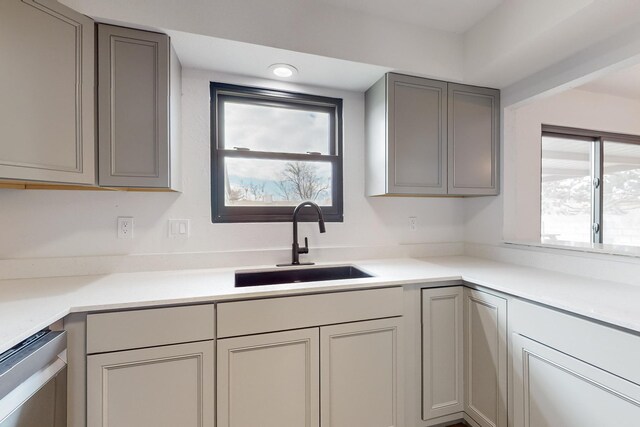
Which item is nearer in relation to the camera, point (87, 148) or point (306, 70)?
point (87, 148)

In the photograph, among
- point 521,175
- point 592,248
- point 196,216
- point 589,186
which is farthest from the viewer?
point 589,186

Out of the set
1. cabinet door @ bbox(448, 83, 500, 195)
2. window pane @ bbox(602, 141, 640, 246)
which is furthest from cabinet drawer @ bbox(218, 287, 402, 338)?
window pane @ bbox(602, 141, 640, 246)

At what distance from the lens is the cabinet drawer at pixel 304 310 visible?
1.20 metres

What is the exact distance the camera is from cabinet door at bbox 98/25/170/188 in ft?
4.33

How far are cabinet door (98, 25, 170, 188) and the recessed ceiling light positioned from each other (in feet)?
1.83

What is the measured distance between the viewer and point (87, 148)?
1271 millimetres

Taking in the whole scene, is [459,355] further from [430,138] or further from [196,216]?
[196,216]

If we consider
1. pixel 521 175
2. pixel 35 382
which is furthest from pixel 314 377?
pixel 521 175

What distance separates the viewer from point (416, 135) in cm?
183

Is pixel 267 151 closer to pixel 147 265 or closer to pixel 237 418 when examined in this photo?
pixel 147 265

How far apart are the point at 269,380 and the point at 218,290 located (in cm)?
45

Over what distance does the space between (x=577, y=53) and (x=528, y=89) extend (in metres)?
0.30

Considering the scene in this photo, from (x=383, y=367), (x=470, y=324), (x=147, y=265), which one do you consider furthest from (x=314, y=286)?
(x=147, y=265)

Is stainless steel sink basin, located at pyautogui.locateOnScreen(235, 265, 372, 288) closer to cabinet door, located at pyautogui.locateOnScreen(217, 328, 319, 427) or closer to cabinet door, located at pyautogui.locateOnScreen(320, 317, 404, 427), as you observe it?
cabinet door, located at pyautogui.locateOnScreen(320, 317, 404, 427)
